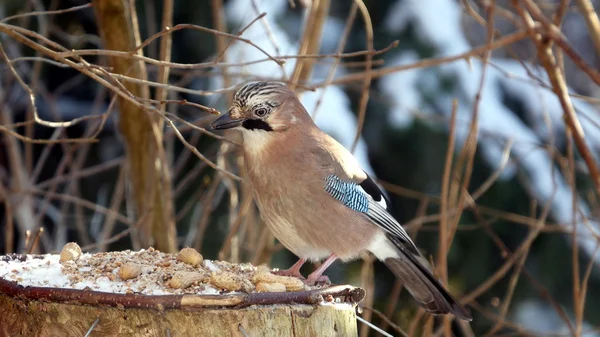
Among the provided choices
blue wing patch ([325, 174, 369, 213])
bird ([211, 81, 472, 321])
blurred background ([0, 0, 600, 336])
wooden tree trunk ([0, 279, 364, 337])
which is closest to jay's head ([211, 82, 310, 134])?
bird ([211, 81, 472, 321])

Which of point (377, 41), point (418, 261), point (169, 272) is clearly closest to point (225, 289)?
point (169, 272)

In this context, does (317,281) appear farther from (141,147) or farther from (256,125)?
(141,147)

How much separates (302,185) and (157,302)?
42.0 inches

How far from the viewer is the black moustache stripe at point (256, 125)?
8.82 feet

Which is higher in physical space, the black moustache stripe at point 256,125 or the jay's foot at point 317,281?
the black moustache stripe at point 256,125

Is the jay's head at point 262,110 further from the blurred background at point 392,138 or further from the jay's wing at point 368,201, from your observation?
the blurred background at point 392,138

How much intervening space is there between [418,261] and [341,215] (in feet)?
1.22

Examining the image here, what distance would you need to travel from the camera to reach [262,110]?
8.81 feet

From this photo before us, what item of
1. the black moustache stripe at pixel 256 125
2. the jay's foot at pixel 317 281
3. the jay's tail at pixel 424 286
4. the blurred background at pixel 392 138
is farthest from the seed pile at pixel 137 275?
the blurred background at pixel 392 138

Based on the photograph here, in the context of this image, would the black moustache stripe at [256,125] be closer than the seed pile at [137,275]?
No

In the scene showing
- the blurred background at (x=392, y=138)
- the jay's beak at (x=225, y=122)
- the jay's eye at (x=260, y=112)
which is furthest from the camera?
the blurred background at (x=392, y=138)

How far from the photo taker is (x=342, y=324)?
1.97m

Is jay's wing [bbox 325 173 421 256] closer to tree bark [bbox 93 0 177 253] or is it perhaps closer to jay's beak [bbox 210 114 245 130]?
jay's beak [bbox 210 114 245 130]

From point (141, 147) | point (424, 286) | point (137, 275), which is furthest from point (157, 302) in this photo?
point (141, 147)
